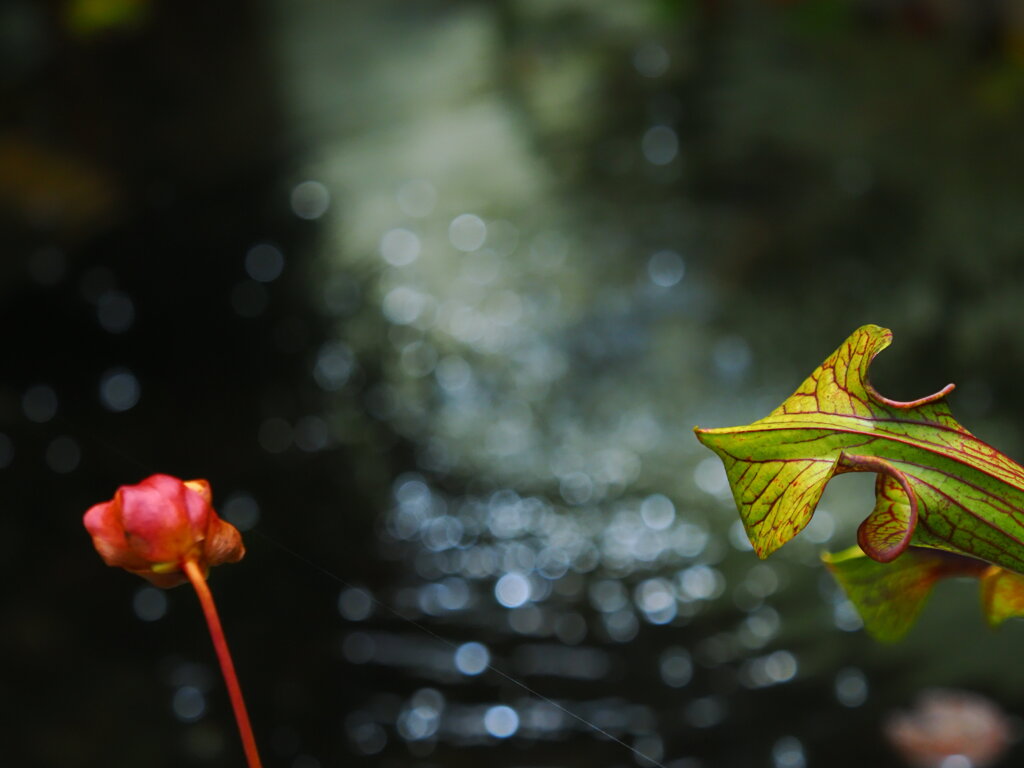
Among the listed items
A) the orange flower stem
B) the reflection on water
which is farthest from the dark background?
the orange flower stem

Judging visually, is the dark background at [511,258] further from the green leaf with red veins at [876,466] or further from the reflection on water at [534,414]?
the green leaf with red veins at [876,466]

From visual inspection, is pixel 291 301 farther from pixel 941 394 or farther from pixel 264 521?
pixel 941 394

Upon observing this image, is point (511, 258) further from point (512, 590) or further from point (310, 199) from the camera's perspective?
point (512, 590)

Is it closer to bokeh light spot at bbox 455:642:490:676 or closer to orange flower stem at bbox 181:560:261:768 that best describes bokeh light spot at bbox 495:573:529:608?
bokeh light spot at bbox 455:642:490:676

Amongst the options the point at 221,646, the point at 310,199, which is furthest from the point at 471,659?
the point at 310,199

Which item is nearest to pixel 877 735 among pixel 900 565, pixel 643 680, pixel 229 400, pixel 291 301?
pixel 643 680

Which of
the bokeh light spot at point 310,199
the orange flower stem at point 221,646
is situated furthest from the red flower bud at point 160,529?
the bokeh light spot at point 310,199

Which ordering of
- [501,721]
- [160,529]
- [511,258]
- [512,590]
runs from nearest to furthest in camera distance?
[160,529]
[501,721]
[512,590]
[511,258]

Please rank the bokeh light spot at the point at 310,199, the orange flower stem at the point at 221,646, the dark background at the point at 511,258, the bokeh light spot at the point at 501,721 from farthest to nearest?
the bokeh light spot at the point at 310,199 → the dark background at the point at 511,258 → the bokeh light spot at the point at 501,721 → the orange flower stem at the point at 221,646
